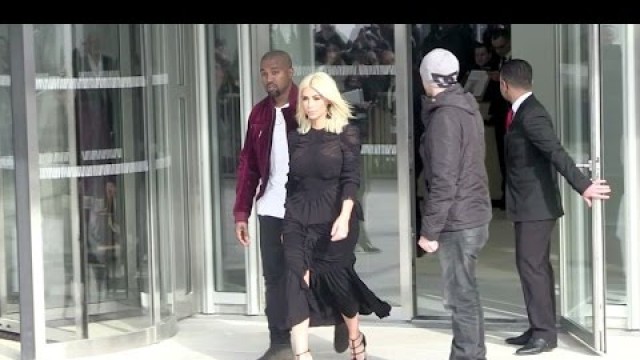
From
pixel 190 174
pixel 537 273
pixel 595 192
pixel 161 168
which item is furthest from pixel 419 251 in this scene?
pixel 595 192

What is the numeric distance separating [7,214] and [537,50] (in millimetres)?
4963

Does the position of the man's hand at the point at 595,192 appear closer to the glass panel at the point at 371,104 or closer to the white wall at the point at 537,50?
the glass panel at the point at 371,104

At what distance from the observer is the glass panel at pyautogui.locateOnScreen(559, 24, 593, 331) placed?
7.60m

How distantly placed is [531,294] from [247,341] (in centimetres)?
167

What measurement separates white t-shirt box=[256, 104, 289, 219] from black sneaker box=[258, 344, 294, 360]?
2.39 feet

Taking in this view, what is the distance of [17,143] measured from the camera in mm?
7332

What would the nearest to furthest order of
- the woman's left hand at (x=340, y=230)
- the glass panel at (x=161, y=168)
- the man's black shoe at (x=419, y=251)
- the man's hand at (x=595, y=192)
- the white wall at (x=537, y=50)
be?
the woman's left hand at (x=340, y=230)
the man's hand at (x=595, y=192)
the glass panel at (x=161, y=168)
the man's black shoe at (x=419, y=251)
the white wall at (x=537, y=50)

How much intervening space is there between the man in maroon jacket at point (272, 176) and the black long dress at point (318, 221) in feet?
0.92

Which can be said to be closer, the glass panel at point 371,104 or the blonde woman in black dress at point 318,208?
the blonde woman in black dress at point 318,208

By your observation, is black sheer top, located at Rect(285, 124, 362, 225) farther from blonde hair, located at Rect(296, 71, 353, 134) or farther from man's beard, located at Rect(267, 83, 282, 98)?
man's beard, located at Rect(267, 83, 282, 98)

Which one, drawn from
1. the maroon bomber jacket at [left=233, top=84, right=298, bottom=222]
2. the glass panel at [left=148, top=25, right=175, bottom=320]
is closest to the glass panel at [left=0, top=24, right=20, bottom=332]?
the glass panel at [left=148, top=25, right=175, bottom=320]

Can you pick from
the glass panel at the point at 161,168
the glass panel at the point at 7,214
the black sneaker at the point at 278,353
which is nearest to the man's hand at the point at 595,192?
the black sneaker at the point at 278,353

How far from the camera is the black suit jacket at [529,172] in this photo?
24.1ft

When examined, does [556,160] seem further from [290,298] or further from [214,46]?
[214,46]
